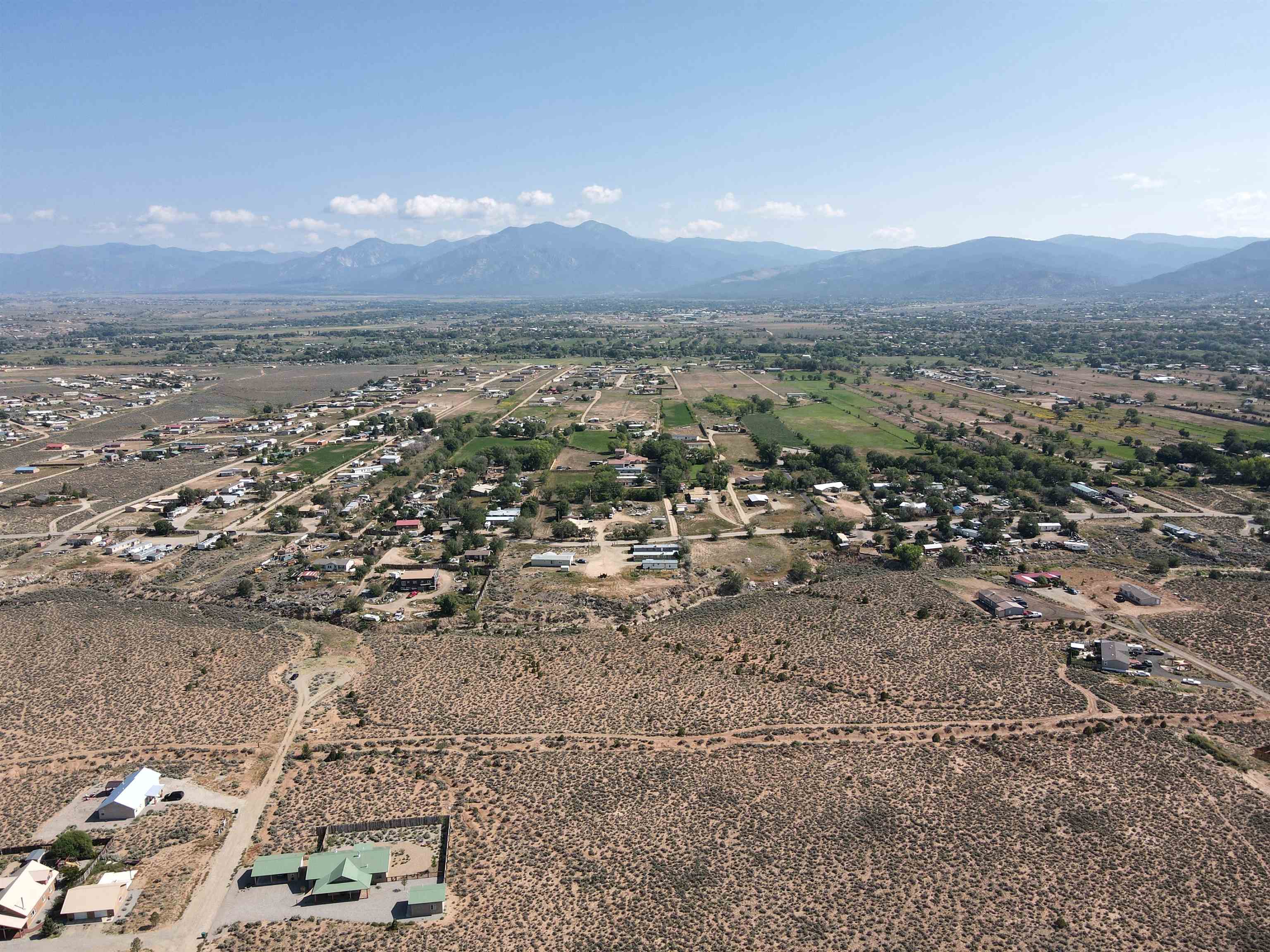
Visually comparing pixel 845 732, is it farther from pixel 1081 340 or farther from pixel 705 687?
pixel 1081 340

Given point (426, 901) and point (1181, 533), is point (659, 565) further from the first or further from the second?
point (1181, 533)

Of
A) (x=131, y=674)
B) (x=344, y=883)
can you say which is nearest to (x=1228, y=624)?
(x=344, y=883)

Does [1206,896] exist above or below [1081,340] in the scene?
below

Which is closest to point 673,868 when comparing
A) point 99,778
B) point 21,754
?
point 99,778

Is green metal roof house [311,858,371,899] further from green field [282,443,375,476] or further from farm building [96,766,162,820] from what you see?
green field [282,443,375,476]

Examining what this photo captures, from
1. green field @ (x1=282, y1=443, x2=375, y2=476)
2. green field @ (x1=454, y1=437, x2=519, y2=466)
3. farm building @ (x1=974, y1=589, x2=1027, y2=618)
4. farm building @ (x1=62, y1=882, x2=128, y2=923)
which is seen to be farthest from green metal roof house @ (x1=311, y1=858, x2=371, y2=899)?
green field @ (x1=282, y1=443, x2=375, y2=476)

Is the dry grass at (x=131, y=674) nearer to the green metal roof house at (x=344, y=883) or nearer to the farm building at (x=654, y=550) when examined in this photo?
the green metal roof house at (x=344, y=883)
